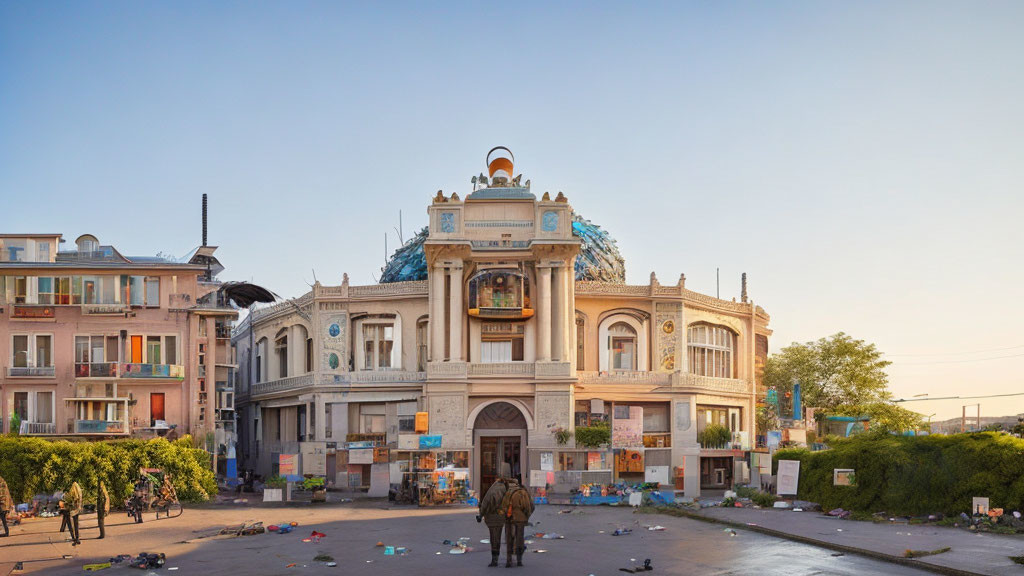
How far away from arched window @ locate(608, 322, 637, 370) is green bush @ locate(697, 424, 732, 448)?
546cm

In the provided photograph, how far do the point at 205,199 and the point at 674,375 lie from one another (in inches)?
1608

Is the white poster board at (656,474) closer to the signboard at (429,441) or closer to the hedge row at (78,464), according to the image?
the signboard at (429,441)

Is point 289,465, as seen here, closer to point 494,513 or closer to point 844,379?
point 494,513

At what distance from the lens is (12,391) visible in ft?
164

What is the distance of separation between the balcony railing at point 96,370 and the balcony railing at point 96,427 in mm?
2444

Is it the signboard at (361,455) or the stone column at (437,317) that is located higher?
the stone column at (437,317)

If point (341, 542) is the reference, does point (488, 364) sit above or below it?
above

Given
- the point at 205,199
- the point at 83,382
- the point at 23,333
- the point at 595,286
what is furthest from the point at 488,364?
the point at 205,199

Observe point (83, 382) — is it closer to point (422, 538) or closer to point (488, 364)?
point (488, 364)

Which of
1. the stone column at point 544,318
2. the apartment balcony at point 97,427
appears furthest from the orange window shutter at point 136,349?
the stone column at point 544,318

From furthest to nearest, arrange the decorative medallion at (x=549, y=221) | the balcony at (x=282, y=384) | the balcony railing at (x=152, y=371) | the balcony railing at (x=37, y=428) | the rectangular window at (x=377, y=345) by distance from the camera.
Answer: the balcony at (x=282, y=384), the rectangular window at (x=377, y=345), the decorative medallion at (x=549, y=221), the balcony railing at (x=152, y=371), the balcony railing at (x=37, y=428)

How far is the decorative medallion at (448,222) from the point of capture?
173 feet

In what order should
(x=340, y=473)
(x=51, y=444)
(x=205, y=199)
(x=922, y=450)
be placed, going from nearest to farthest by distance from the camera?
(x=922, y=450) < (x=51, y=444) < (x=340, y=473) < (x=205, y=199)

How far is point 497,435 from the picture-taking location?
52.3 metres
